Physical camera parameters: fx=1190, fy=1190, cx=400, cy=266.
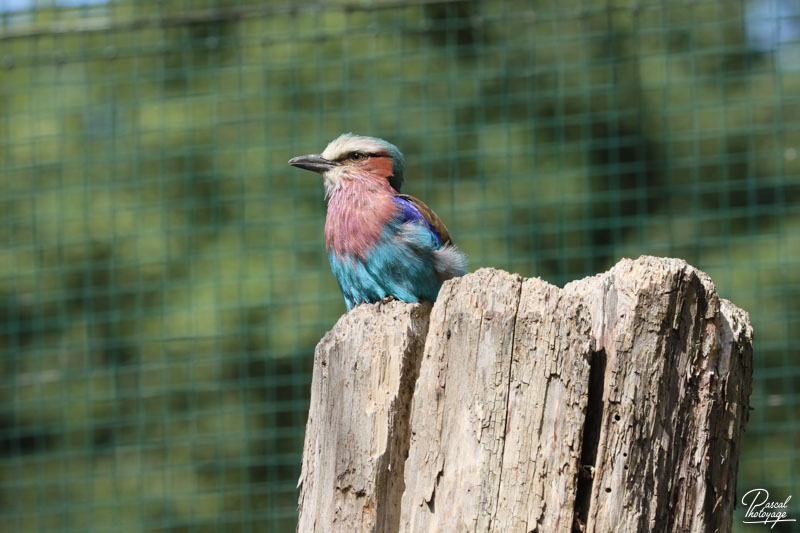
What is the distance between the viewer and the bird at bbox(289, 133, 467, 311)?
12.6 ft

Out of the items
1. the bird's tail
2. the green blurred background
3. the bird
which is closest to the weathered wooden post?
the bird

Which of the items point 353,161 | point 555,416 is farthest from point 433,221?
point 555,416

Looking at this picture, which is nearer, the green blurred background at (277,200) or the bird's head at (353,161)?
the bird's head at (353,161)

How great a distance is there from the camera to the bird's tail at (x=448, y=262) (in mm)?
3895

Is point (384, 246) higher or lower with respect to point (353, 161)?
lower

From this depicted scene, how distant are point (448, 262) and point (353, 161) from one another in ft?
1.96

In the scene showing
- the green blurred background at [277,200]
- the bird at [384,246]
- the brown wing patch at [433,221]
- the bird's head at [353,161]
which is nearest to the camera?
the bird at [384,246]

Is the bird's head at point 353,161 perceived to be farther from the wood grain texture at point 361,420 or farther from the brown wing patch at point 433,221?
the wood grain texture at point 361,420

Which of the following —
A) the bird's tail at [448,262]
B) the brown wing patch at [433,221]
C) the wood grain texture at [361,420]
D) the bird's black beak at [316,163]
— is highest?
the bird's black beak at [316,163]

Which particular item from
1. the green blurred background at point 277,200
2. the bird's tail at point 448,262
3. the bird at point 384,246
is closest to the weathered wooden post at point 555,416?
the bird at point 384,246

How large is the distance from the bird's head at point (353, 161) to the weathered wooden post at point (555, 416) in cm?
206

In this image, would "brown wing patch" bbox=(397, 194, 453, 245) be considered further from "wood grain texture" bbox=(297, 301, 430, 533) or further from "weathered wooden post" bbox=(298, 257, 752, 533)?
"weathered wooden post" bbox=(298, 257, 752, 533)

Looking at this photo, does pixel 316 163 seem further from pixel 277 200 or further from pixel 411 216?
pixel 277 200

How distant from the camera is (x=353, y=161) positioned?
14.0 feet
